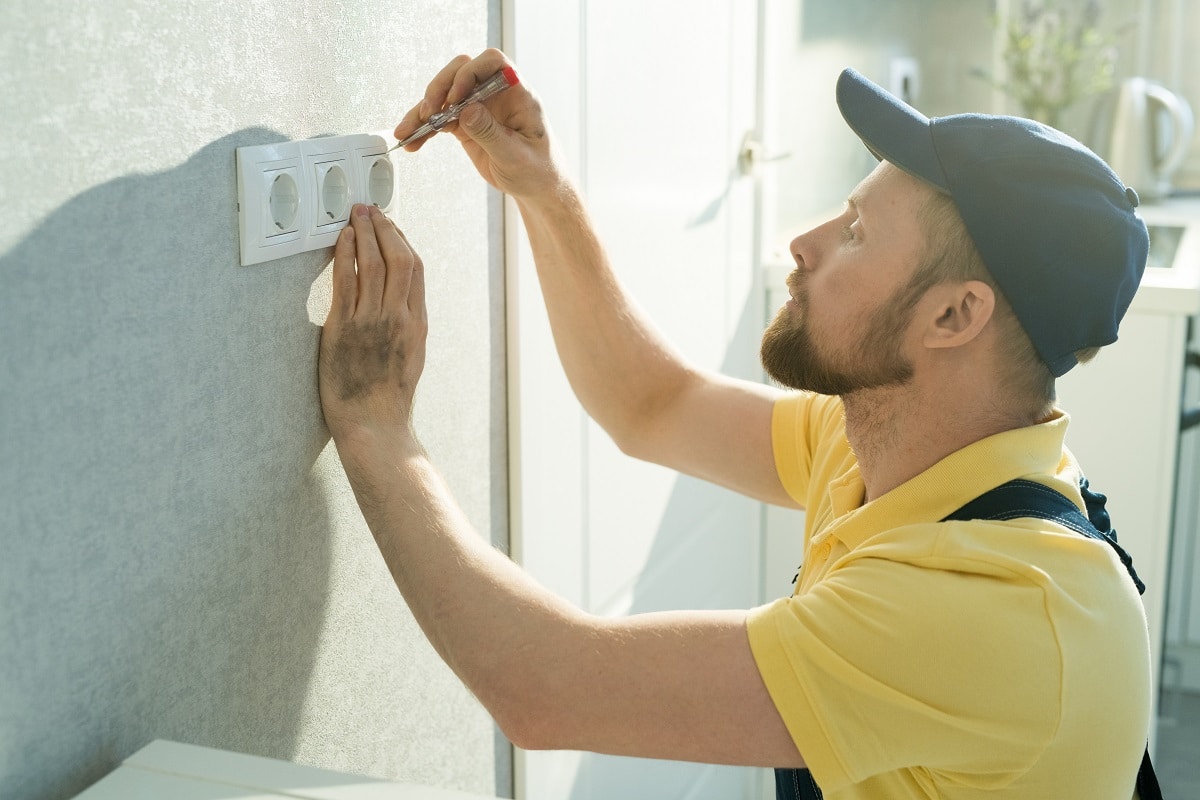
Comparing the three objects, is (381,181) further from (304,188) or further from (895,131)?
(895,131)

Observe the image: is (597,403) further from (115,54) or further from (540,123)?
(115,54)

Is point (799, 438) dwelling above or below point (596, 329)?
below

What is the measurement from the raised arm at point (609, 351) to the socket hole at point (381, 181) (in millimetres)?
81

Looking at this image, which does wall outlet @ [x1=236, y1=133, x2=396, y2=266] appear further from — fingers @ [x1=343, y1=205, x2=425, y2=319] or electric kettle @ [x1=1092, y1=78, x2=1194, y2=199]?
electric kettle @ [x1=1092, y1=78, x2=1194, y2=199]

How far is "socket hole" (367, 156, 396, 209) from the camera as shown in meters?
1.20

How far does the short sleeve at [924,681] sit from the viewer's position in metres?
1.01

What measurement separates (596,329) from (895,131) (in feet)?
1.41

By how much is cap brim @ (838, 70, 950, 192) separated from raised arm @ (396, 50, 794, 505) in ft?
1.06

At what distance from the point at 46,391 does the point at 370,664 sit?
1.80 ft

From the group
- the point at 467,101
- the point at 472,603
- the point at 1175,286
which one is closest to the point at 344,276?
the point at 467,101

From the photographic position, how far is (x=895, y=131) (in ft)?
4.04

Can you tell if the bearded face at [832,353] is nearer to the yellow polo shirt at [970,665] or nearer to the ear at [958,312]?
the ear at [958,312]

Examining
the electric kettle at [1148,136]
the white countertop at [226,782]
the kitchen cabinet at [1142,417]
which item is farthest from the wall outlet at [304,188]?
the electric kettle at [1148,136]

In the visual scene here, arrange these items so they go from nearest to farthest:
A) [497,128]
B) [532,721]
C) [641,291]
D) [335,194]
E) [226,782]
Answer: [226,782] → [532,721] → [335,194] → [497,128] → [641,291]
